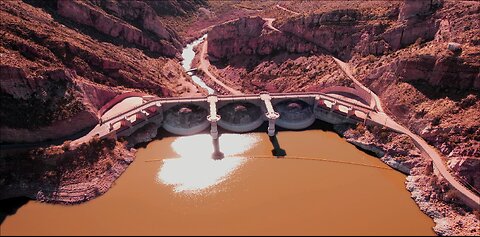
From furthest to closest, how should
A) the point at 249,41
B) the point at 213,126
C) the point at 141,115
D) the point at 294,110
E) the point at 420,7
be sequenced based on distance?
the point at 249,41
the point at 420,7
the point at 294,110
the point at 141,115
the point at 213,126

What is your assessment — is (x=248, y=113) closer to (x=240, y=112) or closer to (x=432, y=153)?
(x=240, y=112)

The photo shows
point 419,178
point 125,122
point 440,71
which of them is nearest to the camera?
point 419,178

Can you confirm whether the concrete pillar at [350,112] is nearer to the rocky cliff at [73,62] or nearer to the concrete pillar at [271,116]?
the concrete pillar at [271,116]

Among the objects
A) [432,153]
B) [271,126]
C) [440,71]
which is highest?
[440,71]

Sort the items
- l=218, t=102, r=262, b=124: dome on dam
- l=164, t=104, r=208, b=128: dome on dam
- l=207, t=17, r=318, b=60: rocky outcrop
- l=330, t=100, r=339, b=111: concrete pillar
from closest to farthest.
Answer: l=164, t=104, r=208, b=128: dome on dam → l=218, t=102, r=262, b=124: dome on dam → l=330, t=100, r=339, b=111: concrete pillar → l=207, t=17, r=318, b=60: rocky outcrop

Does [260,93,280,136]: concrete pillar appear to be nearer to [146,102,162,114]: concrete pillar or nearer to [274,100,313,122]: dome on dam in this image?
[274,100,313,122]: dome on dam

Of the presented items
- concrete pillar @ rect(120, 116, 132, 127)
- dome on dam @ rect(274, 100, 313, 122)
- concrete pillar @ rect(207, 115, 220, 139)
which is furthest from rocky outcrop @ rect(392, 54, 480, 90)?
concrete pillar @ rect(120, 116, 132, 127)

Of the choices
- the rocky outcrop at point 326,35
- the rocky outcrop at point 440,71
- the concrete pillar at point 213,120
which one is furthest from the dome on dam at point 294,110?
the rocky outcrop at point 326,35

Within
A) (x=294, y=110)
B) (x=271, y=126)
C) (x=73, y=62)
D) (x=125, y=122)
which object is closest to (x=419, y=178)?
(x=271, y=126)
